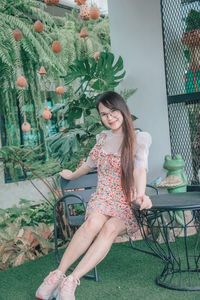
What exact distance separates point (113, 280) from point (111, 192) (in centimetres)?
65

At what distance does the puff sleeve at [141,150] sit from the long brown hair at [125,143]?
3cm

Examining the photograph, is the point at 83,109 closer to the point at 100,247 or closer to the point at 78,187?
the point at 78,187

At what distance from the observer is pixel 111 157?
8.41ft

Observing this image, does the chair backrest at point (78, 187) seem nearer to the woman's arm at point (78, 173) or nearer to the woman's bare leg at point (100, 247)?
the woman's arm at point (78, 173)

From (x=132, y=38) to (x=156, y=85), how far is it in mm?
583

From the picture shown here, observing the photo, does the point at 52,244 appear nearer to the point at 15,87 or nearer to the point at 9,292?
the point at 9,292

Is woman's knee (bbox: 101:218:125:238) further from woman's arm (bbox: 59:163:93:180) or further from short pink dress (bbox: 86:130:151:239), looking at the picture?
woman's arm (bbox: 59:163:93:180)

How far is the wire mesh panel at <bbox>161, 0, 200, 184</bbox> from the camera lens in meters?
3.75

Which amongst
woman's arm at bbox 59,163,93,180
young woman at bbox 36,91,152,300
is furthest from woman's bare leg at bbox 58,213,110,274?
woman's arm at bbox 59,163,93,180

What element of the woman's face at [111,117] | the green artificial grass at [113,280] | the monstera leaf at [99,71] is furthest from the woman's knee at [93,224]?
the monstera leaf at [99,71]

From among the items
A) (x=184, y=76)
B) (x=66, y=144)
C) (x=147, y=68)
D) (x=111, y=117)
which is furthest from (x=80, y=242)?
(x=147, y=68)

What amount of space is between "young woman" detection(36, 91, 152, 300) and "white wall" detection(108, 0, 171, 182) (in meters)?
1.47

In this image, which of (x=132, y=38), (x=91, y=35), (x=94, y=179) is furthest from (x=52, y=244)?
(x=91, y=35)

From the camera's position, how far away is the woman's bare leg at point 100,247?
226cm
